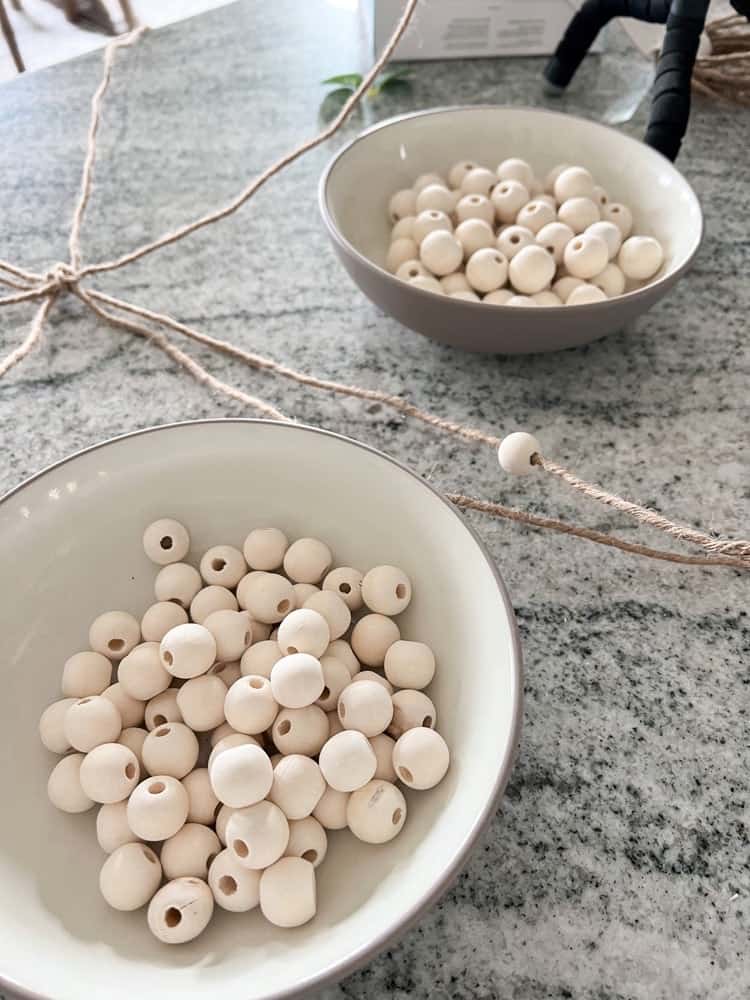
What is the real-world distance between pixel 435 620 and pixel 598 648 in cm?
13

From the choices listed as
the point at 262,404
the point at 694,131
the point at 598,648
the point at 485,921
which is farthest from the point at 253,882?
the point at 694,131

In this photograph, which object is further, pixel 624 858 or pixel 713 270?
pixel 713 270

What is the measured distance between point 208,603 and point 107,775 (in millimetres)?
124

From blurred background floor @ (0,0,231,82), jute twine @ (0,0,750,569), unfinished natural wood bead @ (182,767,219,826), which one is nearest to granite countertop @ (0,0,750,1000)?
jute twine @ (0,0,750,569)

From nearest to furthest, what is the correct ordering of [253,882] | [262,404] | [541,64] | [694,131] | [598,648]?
1. [253,882]
2. [598,648]
3. [262,404]
4. [694,131]
5. [541,64]

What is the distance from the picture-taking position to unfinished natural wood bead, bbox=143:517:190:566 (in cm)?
54

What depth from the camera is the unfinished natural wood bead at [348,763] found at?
0.43 meters

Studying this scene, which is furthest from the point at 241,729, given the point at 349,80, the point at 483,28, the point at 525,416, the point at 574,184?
the point at 483,28

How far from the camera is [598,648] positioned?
55 centimetres

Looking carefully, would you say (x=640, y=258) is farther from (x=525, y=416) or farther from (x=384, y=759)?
(x=384, y=759)

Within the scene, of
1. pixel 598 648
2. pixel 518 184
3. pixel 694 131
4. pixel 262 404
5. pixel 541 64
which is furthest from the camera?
pixel 541 64

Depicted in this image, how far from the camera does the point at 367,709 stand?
46 cm

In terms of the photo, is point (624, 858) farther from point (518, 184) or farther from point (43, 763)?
point (518, 184)

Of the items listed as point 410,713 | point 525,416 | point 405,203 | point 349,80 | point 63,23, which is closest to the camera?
point 410,713
